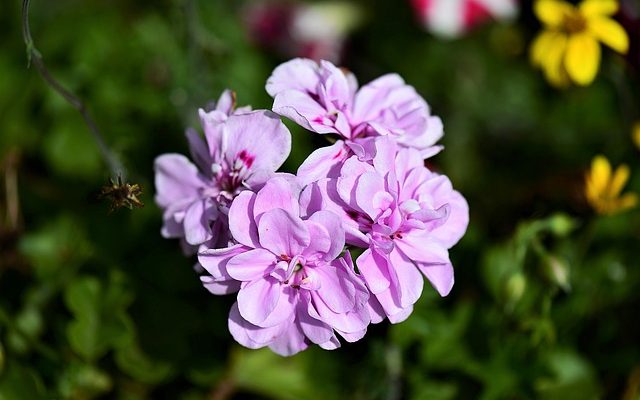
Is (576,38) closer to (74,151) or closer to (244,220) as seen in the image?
(244,220)

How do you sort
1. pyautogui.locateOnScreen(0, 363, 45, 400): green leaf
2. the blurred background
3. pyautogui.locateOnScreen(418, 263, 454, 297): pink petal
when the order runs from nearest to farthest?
pyautogui.locateOnScreen(418, 263, 454, 297): pink petal → pyautogui.locateOnScreen(0, 363, 45, 400): green leaf → the blurred background

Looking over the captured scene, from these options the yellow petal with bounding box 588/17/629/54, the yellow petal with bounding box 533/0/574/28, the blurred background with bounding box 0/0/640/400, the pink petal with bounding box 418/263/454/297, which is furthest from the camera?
the yellow petal with bounding box 533/0/574/28

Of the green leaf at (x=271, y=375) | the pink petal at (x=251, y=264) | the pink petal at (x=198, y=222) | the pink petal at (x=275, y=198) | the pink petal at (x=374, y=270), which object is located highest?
the pink petal at (x=275, y=198)

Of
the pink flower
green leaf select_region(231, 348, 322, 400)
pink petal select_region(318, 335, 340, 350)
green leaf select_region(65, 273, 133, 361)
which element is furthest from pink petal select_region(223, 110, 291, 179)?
the pink flower

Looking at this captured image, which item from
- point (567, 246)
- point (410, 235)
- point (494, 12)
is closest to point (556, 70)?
point (567, 246)

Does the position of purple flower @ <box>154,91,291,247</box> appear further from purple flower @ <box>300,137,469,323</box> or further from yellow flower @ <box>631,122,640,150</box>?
yellow flower @ <box>631,122,640,150</box>

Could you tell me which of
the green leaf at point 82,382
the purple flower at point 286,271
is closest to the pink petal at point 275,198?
the purple flower at point 286,271

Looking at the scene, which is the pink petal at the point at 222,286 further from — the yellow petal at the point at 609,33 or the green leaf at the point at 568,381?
the yellow petal at the point at 609,33
